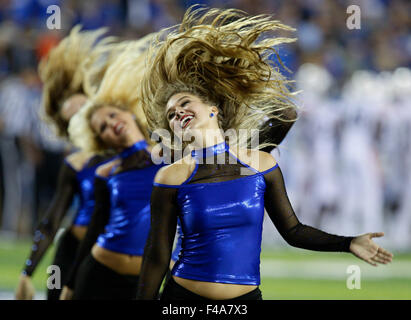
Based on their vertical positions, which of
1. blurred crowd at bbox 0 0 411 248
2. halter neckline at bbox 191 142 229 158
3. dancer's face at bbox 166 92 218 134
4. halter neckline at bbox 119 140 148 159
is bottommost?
blurred crowd at bbox 0 0 411 248

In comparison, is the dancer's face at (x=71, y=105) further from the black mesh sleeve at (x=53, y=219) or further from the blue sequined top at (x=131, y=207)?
the blue sequined top at (x=131, y=207)

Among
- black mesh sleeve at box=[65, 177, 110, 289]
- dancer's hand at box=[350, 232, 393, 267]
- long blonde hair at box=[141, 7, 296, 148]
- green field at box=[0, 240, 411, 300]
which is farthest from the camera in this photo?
green field at box=[0, 240, 411, 300]

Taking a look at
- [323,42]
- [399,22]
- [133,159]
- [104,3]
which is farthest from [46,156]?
[133,159]

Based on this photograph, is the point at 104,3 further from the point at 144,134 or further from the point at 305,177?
the point at 144,134

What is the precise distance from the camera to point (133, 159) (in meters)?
4.60

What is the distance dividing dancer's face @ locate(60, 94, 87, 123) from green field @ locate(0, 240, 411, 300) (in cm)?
260

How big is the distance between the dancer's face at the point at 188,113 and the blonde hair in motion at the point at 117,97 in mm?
1271

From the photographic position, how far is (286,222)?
340 centimetres

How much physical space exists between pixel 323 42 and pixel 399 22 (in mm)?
1600

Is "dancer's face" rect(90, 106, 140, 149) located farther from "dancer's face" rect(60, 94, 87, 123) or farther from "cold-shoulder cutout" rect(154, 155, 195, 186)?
"cold-shoulder cutout" rect(154, 155, 195, 186)

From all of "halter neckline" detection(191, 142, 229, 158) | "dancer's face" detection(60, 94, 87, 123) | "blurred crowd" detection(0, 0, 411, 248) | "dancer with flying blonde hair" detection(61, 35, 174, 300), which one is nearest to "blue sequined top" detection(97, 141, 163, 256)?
"dancer with flying blonde hair" detection(61, 35, 174, 300)

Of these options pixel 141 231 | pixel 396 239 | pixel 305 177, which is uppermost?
pixel 141 231

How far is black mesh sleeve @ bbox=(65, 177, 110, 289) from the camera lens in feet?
15.1

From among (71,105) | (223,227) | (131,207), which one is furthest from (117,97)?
(223,227)
